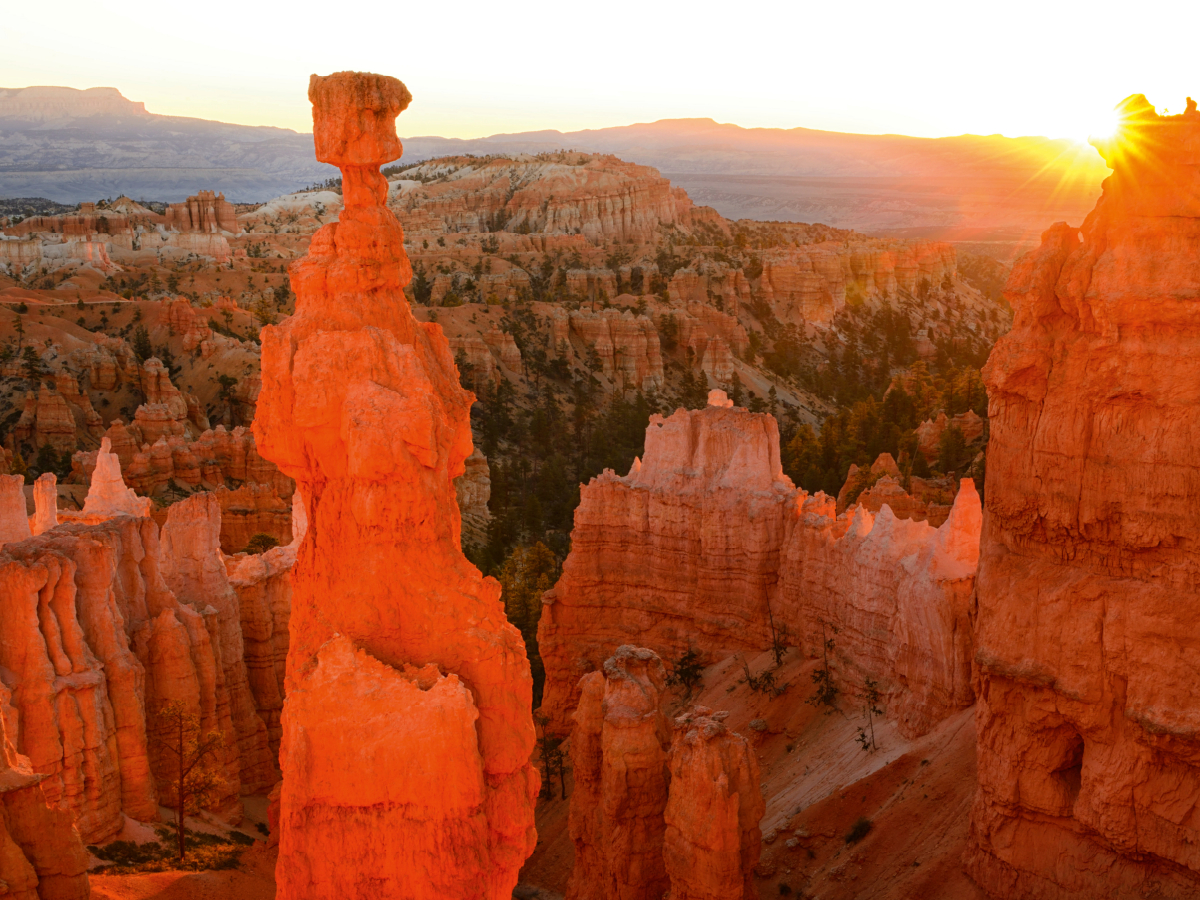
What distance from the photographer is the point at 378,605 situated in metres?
9.38

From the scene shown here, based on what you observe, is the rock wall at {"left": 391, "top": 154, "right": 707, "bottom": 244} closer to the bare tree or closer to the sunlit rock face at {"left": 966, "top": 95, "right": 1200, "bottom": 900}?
the bare tree

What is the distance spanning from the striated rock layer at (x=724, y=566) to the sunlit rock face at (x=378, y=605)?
409 inches

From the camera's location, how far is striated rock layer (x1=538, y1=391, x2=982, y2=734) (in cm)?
1983

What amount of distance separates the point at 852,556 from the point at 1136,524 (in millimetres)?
9036

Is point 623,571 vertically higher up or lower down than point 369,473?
lower down

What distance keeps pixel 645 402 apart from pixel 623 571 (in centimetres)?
4212

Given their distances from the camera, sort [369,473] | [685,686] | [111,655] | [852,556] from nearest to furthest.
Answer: [369,473], [111,655], [852,556], [685,686]

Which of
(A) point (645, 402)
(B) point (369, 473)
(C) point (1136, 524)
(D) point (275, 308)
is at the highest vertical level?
(B) point (369, 473)

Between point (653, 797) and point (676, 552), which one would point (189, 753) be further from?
point (676, 552)

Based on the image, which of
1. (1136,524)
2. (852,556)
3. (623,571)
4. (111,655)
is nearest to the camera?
(1136,524)

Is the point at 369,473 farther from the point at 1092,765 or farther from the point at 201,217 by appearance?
the point at 201,217

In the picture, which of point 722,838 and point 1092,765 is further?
point 722,838

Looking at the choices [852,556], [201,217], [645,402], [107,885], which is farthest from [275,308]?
[107,885]

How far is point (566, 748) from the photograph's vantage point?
79.8 feet
